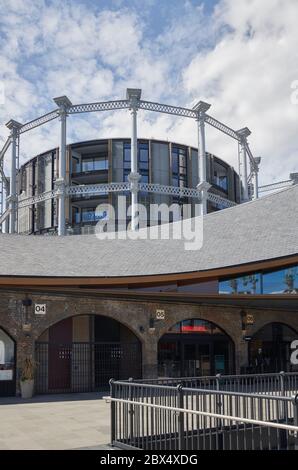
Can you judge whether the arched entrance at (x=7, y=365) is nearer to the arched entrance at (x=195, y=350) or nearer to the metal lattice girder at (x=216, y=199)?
the arched entrance at (x=195, y=350)

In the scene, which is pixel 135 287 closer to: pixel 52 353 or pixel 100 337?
pixel 100 337

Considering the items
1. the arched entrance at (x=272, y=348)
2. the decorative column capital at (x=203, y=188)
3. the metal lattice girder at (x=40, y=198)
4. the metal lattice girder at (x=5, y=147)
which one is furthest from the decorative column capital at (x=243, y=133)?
the arched entrance at (x=272, y=348)

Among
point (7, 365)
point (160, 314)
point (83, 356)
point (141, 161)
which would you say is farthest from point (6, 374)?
point (141, 161)

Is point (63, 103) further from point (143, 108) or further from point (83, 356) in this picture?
point (83, 356)

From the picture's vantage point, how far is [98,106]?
164 feet

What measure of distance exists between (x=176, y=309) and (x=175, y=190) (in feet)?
109

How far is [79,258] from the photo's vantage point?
2453cm

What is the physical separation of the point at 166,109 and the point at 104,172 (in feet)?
41.2

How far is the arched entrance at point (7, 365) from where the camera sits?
1936cm

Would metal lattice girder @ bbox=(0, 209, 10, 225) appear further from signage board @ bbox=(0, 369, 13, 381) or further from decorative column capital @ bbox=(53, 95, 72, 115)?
signage board @ bbox=(0, 369, 13, 381)

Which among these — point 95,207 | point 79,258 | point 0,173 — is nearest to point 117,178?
point 95,207

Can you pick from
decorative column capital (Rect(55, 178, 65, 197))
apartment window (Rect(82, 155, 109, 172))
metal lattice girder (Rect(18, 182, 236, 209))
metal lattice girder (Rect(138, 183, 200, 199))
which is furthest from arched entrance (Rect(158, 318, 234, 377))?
apartment window (Rect(82, 155, 109, 172))

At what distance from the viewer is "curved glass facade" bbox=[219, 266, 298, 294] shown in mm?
22734

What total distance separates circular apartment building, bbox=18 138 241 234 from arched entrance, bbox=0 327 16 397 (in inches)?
1533
